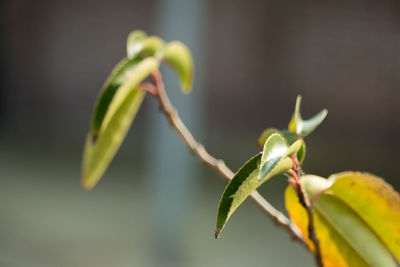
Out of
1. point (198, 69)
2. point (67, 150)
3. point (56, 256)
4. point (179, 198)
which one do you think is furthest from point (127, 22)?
point (56, 256)

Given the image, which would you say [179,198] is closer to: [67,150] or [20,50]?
[67,150]

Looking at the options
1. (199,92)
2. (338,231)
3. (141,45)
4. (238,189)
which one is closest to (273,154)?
(238,189)

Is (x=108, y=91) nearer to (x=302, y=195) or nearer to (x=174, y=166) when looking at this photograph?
(x=302, y=195)

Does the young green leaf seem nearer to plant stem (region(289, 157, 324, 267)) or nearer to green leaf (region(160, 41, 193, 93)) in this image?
green leaf (region(160, 41, 193, 93))

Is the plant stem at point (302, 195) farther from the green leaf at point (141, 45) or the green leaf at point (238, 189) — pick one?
the green leaf at point (141, 45)

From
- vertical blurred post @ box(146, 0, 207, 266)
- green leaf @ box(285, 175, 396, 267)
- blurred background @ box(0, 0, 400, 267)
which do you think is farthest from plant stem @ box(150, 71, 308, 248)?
blurred background @ box(0, 0, 400, 267)

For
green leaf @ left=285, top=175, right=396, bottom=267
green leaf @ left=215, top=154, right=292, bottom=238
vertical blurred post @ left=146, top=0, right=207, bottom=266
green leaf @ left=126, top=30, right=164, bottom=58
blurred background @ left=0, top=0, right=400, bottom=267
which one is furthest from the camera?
blurred background @ left=0, top=0, right=400, bottom=267
